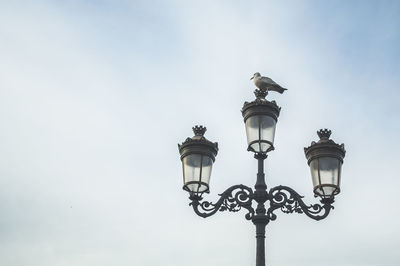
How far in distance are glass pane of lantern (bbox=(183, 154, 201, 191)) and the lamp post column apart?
2.77 ft

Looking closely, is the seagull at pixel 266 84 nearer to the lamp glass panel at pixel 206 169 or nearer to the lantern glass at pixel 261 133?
the lantern glass at pixel 261 133

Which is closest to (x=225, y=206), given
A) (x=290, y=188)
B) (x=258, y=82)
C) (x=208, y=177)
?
(x=208, y=177)

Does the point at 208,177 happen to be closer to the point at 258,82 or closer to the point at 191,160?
the point at 191,160

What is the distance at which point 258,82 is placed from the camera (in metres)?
8.81

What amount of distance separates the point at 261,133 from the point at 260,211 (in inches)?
44.5

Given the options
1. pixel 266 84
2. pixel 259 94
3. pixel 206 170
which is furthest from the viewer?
pixel 266 84

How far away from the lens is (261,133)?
7.70 metres

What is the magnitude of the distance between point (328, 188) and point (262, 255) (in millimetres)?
1338

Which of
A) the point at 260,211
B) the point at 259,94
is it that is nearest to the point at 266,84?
the point at 259,94

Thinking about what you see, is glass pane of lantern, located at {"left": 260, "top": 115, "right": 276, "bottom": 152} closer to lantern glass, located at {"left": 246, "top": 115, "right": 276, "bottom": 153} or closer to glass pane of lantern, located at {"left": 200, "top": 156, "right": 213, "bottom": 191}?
lantern glass, located at {"left": 246, "top": 115, "right": 276, "bottom": 153}

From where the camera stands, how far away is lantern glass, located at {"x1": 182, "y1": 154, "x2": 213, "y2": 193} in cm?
743

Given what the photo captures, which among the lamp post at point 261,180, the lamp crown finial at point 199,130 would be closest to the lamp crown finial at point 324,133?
the lamp post at point 261,180

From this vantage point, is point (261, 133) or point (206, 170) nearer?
point (206, 170)

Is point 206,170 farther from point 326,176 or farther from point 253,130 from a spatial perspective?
point 326,176
